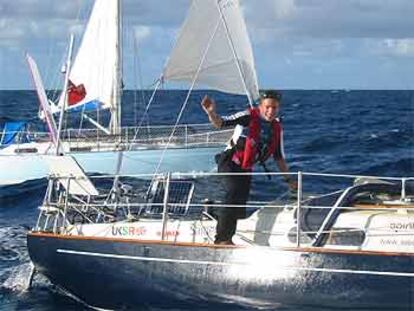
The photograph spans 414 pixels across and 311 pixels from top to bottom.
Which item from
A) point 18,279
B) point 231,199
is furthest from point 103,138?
point 231,199

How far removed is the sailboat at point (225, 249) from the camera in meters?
9.38

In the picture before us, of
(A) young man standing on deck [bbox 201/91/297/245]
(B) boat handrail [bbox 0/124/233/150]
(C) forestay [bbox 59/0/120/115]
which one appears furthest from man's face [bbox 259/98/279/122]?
(C) forestay [bbox 59/0/120/115]

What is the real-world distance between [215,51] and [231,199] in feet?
26.6

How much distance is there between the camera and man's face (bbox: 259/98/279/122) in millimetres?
10133

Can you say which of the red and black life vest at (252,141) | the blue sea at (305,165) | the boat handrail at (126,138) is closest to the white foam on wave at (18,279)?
the blue sea at (305,165)

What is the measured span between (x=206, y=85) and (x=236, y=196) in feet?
22.9

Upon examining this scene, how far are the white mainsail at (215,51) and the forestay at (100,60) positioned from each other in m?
11.9

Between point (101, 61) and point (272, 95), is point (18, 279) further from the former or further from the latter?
point (101, 61)

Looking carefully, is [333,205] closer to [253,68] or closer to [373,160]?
[253,68]

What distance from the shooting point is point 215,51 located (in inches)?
707

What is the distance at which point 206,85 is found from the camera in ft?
55.9

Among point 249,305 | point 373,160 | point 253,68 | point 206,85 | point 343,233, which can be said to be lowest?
point 249,305

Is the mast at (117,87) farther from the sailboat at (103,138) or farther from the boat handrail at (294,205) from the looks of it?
the boat handrail at (294,205)

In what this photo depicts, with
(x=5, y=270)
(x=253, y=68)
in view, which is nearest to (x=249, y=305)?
(x=5, y=270)
